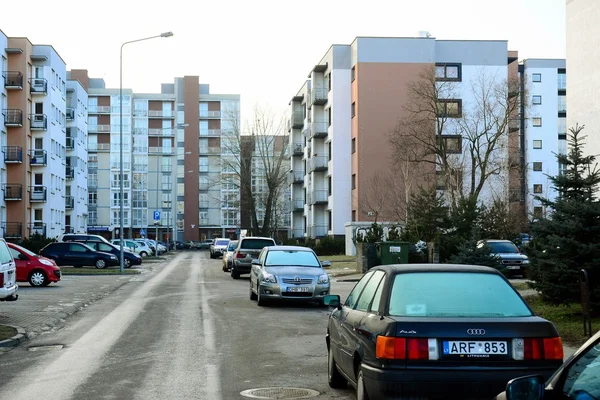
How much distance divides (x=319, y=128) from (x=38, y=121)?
984 inches

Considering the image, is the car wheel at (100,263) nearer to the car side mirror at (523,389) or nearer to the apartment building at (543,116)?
the car side mirror at (523,389)

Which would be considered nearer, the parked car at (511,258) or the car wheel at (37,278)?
the car wheel at (37,278)

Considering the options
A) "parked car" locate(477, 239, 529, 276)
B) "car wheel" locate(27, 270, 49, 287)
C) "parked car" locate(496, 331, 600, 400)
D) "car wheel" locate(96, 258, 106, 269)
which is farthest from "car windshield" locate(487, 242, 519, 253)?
"parked car" locate(496, 331, 600, 400)

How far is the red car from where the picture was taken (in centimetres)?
2727

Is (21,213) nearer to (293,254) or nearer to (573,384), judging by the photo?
(293,254)

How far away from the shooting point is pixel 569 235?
1470 cm

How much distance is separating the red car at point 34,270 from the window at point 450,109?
2920 cm

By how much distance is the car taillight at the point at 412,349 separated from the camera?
20.8 ft

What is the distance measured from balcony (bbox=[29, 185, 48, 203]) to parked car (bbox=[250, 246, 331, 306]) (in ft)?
173

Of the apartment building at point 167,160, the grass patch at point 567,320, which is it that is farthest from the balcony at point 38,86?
the grass patch at point 567,320

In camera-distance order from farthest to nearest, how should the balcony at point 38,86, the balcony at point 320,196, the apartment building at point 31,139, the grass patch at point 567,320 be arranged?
the balcony at point 320,196 → the balcony at point 38,86 → the apartment building at point 31,139 → the grass patch at point 567,320

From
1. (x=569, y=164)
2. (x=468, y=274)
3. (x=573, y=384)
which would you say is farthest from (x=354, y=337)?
(x=569, y=164)

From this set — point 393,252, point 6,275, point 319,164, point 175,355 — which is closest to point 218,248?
point 319,164

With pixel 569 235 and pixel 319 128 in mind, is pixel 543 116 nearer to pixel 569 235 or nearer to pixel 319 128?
pixel 319 128
